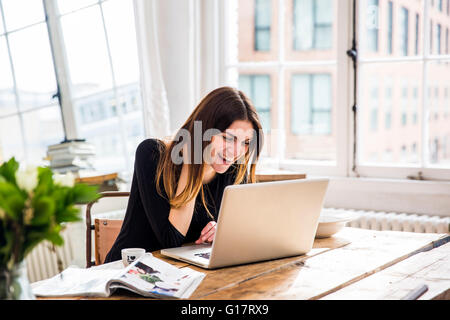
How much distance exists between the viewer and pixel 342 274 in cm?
137

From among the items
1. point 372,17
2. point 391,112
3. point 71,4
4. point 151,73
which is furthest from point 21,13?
point 391,112

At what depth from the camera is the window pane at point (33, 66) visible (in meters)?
3.07

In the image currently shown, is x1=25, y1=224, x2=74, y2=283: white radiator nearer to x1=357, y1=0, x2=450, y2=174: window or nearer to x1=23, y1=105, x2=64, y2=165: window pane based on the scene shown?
x1=23, y1=105, x2=64, y2=165: window pane

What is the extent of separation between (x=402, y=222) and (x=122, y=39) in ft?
6.17

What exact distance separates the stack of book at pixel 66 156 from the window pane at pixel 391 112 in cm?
152

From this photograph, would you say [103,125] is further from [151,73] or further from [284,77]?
[284,77]

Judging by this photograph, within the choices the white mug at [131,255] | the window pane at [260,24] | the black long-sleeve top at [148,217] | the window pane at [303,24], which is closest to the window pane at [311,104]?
the window pane at [260,24]

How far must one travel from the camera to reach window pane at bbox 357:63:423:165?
9.25 feet

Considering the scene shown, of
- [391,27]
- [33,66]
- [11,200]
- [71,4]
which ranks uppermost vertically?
[71,4]

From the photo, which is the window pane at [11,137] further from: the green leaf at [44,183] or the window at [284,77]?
the green leaf at [44,183]

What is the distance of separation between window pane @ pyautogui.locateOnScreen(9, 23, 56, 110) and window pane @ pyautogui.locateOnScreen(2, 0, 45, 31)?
4cm

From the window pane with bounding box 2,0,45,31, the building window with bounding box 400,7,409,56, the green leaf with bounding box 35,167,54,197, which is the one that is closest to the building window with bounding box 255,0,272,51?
the building window with bounding box 400,7,409,56
